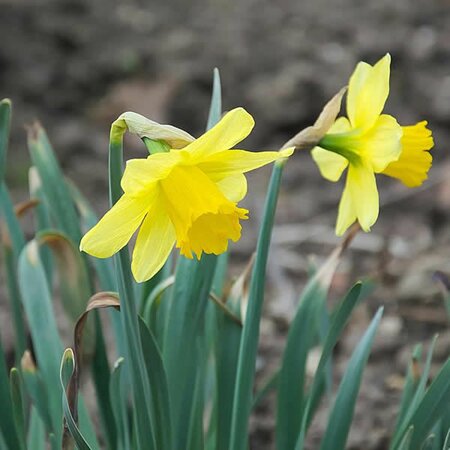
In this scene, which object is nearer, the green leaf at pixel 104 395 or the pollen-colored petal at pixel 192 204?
the pollen-colored petal at pixel 192 204

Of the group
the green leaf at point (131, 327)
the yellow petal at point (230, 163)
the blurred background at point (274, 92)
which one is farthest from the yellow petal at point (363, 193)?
the blurred background at point (274, 92)

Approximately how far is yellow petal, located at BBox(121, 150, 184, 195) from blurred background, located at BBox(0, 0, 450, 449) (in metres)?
1.16

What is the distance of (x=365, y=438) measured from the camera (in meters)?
1.67

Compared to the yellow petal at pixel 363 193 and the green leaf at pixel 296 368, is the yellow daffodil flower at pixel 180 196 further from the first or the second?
the green leaf at pixel 296 368

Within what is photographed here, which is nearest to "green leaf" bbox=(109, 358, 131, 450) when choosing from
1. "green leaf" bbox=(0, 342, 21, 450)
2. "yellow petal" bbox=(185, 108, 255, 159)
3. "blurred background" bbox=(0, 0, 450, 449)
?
"green leaf" bbox=(0, 342, 21, 450)

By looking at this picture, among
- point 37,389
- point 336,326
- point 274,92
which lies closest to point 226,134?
point 336,326

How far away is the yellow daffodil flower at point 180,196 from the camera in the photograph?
84 cm

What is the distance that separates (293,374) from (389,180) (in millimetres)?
1609

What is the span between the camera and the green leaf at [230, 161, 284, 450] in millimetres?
1029

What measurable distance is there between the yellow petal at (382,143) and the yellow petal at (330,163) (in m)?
0.10

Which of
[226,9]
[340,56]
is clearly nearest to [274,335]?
[340,56]

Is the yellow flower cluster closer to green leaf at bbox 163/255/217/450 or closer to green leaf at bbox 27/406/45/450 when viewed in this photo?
green leaf at bbox 163/255/217/450

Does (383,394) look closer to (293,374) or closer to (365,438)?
(365,438)

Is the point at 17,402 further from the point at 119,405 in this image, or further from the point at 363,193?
the point at 363,193
